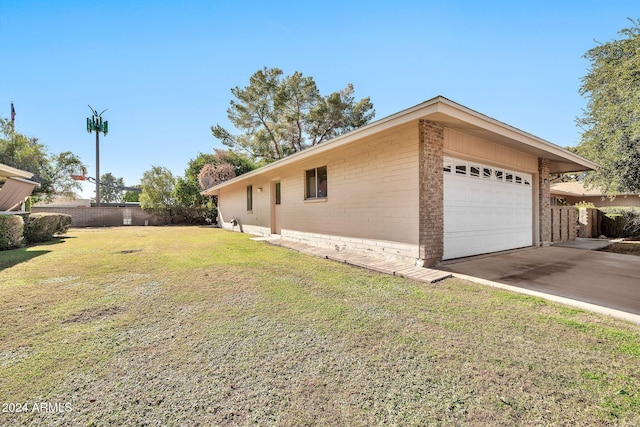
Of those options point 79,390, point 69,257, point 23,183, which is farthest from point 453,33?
point 23,183

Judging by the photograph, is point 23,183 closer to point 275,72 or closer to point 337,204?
point 337,204

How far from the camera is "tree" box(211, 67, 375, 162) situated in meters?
22.6

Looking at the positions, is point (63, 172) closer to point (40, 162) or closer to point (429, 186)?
point (40, 162)

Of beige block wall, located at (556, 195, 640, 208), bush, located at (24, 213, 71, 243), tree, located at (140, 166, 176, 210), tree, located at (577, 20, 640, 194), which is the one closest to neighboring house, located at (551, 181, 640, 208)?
beige block wall, located at (556, 195, 640, 208)

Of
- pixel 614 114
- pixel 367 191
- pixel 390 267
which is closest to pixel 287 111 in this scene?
→ pixel 367 191

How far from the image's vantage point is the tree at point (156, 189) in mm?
22734

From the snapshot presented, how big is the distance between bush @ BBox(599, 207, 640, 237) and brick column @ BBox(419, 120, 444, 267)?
1240 cm

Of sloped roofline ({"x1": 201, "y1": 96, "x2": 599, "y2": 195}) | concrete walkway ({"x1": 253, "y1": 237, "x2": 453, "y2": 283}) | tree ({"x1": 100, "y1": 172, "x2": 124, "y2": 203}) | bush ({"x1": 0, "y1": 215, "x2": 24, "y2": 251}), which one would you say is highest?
tree ({"x1": 100, "y1": 172, "x2": 124, "y2": 203})

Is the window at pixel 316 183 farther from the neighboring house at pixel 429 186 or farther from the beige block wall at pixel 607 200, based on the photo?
the beige block wall at pixel 607 200

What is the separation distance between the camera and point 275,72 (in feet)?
75.0

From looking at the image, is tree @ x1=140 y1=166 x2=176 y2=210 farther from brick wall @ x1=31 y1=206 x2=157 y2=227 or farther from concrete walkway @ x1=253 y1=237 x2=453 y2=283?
concrete walkway @ x1=253 y1=237 x2=453 y2=283

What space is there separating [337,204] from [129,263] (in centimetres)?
547

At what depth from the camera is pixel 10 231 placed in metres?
8.35

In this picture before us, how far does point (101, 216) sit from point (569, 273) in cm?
2880
